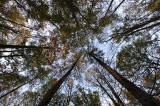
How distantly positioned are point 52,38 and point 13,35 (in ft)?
9.03

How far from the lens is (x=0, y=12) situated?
524cm

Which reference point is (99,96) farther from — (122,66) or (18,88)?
(18,88)

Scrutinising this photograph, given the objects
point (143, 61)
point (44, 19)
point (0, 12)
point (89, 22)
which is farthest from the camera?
point (89, 22)

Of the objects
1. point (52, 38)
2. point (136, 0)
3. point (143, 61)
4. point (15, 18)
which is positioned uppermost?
point (15, 18)

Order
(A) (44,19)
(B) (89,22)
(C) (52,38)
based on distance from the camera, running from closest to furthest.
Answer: (A) (44,19) → (B) (89,22) → (C) (52,38)

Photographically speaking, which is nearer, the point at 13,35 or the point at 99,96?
the point at 99,96

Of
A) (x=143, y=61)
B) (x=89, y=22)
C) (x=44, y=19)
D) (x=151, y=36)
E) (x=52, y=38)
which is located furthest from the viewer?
(x=52, y=38)

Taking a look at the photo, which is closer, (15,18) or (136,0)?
(136,0)

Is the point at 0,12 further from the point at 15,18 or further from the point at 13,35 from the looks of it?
the point at 13,35

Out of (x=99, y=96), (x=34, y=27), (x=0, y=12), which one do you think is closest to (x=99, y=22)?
(x=34, y=27)

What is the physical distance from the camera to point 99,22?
6250 millimetres

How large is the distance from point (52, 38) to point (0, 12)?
3.25m

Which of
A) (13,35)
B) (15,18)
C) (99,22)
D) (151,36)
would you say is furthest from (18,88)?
(151,36)

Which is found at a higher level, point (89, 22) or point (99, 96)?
point (89, 22)
